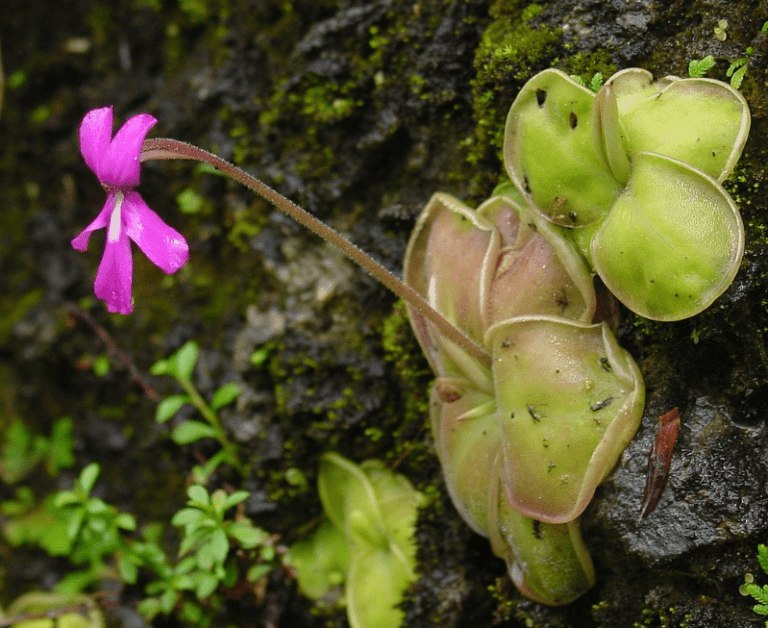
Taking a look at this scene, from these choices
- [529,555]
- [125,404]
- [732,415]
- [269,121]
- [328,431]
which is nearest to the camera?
[732,415]

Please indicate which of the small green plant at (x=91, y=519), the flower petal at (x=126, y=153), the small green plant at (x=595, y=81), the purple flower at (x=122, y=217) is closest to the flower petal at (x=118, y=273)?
the purple flower at (x=122, y=217)

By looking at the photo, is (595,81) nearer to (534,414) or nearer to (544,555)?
(534,414)

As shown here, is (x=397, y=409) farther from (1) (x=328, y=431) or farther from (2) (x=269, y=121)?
(2) (x=269, y=121)

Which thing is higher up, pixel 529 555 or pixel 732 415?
pixel 732 415

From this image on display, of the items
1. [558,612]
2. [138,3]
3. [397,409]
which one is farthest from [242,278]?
[558,612]

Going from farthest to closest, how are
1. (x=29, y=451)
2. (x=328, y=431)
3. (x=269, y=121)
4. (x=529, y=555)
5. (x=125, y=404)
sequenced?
(x=29, y=451)
(x=125, y=404)
(x=269, y=121)
(x=328, y=431)
(x=529, y=555)

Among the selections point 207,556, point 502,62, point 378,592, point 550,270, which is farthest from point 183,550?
point 502,62

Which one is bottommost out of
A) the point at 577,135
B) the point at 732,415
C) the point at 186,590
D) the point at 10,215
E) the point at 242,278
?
the point at 186,590
